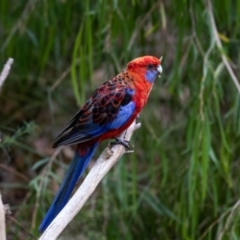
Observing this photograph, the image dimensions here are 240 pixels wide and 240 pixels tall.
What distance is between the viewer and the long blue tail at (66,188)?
2344mm

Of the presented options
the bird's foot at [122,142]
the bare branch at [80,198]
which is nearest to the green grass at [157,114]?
the bird's foot at [122,142]

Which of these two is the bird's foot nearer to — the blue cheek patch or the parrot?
the parrot

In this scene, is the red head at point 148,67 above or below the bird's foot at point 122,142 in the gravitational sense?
above

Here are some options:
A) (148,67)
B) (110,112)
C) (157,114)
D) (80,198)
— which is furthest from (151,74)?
(157,114)

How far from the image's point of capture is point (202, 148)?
288 centimetres

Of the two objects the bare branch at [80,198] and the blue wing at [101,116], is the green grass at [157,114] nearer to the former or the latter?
the blue wing at [101,116]

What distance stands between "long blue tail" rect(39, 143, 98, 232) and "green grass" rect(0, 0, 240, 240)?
43cm

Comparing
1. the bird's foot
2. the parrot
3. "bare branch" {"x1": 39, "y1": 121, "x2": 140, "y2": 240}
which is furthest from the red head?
"bare branch" {"x1": 39, "y1": 121, "x2": 140, "y2": 240}

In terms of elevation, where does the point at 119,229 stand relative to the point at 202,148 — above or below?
below

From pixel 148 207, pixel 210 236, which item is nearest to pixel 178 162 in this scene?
pixel 148 207

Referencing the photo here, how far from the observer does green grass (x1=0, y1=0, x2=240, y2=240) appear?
303 centimetres

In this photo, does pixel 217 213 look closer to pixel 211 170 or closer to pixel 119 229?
pixel 211 170

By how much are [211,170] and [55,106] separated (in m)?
1.45

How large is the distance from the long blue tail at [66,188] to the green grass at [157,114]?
0.43 meters
